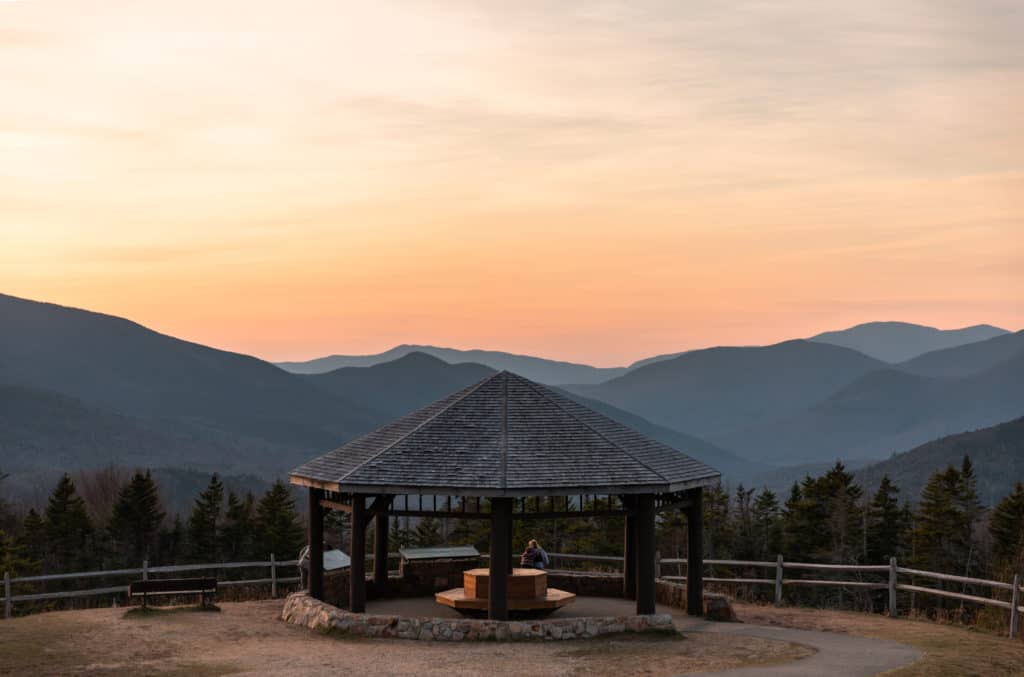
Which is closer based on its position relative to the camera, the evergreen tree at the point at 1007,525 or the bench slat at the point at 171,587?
the bench slat at the point at 171,587

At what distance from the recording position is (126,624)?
22734mm

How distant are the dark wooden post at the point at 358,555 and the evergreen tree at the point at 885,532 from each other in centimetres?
5279

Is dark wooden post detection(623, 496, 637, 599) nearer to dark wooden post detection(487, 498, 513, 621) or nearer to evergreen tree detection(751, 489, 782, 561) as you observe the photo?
dark wooden post detection(487, 498, 513, 621)

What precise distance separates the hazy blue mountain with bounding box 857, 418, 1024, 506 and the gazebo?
157 meters

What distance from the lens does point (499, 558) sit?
2183 cm

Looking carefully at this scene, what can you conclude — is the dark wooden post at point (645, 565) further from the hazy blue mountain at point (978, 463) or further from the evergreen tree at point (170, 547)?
the hazy blue mountain at point (978, 463)

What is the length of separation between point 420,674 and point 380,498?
5.57m

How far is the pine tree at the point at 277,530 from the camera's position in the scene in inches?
2758

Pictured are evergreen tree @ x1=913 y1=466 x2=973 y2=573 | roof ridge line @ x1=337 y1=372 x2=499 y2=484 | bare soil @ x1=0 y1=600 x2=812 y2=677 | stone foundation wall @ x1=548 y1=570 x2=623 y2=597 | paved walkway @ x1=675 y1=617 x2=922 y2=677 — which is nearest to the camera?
paved walkway @ x1=675 y1=617 x2=922 y2=677

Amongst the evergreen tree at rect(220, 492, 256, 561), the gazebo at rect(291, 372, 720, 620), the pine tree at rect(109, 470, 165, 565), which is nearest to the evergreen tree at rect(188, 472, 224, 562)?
the evergreen tree at rect(220, 492, 256, 561)

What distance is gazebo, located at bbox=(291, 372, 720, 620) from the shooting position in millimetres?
21828

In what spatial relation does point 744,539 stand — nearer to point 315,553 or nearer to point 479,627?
point 315,553

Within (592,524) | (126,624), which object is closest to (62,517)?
(592,524)

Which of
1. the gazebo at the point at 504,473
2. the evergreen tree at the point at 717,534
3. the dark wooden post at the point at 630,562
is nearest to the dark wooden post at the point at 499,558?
the gazebo at the point at 504,473
